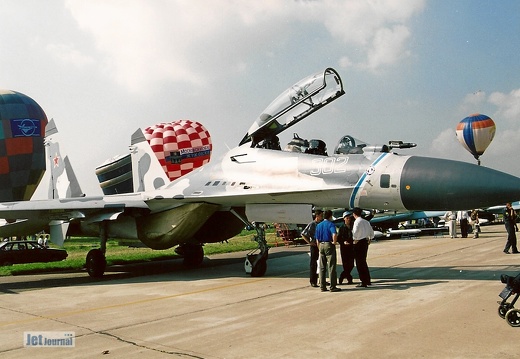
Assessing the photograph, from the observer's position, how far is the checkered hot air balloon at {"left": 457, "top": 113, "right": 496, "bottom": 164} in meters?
34.6

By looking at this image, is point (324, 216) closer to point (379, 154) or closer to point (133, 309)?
point (379, 154)

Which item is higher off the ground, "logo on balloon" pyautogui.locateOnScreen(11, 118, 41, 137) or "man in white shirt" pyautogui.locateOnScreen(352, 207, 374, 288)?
"logo on balloon" pyautogui.locateOnScreen(11, 118, 41, 137)

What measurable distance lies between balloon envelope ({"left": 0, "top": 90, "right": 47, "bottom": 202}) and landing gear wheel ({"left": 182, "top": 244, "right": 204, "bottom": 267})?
28.3m

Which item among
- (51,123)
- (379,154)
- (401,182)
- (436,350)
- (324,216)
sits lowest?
(436,350)

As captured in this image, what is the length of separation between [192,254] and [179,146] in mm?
20158

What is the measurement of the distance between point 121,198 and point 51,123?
725cm

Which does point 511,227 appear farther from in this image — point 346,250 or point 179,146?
point 179,146

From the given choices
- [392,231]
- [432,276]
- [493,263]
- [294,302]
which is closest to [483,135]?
[392,231]

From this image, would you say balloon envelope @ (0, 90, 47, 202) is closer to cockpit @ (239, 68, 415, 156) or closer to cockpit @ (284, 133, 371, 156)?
cockpit @ (239, 68, 415, 156)

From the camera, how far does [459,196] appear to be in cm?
746

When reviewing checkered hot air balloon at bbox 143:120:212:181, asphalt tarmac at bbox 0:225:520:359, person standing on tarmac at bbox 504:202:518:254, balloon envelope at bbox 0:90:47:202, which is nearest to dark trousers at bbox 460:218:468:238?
person standing on tarmac at bbox 504:202:518:254

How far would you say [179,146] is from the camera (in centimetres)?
3325

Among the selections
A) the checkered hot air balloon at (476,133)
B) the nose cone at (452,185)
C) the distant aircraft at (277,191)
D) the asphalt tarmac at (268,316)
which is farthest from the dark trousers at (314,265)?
the checkered hot air balloon at (476,133)

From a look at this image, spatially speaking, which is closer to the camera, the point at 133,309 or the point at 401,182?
the point at 133,309
